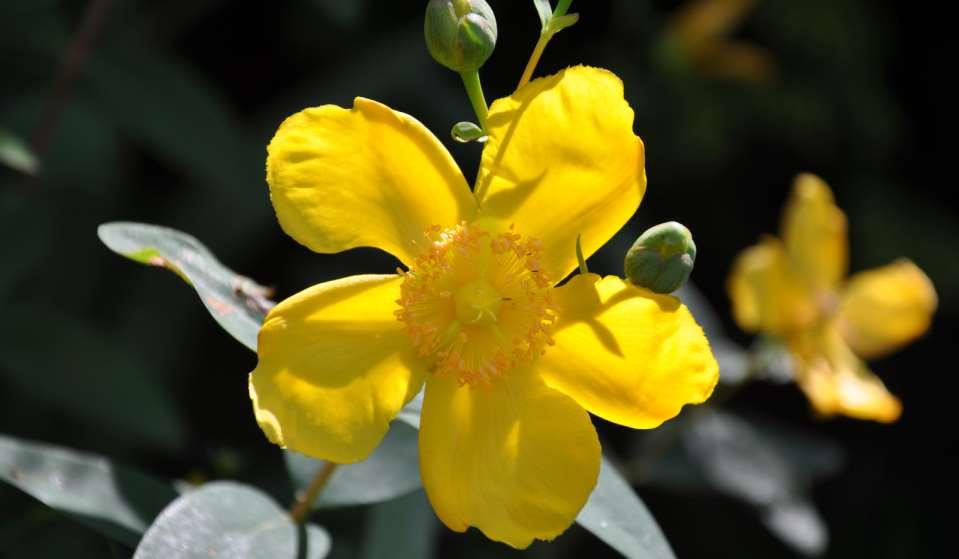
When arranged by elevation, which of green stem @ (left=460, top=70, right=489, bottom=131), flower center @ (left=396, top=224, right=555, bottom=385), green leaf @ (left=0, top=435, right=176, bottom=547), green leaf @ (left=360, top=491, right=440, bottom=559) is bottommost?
green leaf @ (left=360, top=491, right=440, bottom=559)

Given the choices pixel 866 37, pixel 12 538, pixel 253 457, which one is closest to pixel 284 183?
pixel 12 538

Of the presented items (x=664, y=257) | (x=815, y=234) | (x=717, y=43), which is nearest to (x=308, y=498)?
(x=664, y=257)

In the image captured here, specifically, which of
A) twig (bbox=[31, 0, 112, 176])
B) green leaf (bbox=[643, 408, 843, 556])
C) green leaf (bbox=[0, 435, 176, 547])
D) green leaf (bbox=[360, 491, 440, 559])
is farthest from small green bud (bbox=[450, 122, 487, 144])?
green leaf (bbox=[643, 408, 843, 556])

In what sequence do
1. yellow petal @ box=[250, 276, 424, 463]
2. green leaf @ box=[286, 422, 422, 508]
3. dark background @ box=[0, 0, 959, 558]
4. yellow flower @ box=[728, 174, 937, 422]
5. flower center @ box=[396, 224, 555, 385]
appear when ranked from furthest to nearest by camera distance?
yellow flower @ box=[728, 174, 937, 422] < dark background @ box=[0, 0, 959, 558] < green leaf @ box=[286, 422, 422, 508] < flower center @ box=[396, 224, 555, 385] < yellow petal @ box=[250, 276, 424, 463]

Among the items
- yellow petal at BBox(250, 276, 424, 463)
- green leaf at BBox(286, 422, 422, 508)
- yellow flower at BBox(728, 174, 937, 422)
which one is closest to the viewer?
yellow petal at BBox(250, 276, 424, 463)

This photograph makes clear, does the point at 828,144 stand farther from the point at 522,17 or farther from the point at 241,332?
the point at 241,332

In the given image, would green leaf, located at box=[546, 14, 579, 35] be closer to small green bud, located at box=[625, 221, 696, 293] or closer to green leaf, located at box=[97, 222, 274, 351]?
small green bud, located at box=[625, 221, 696, 293]
